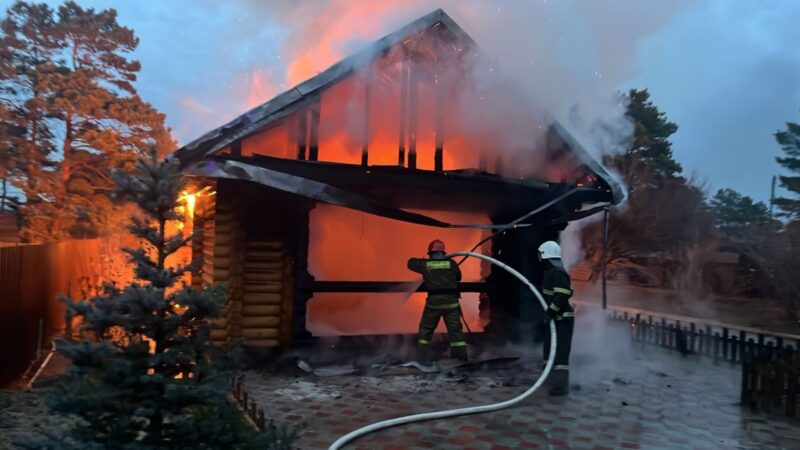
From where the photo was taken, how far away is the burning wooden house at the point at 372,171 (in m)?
7.55

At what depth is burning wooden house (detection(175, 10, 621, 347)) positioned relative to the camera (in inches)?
297

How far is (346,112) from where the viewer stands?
813 cm

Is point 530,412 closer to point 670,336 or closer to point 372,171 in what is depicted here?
point 372,171

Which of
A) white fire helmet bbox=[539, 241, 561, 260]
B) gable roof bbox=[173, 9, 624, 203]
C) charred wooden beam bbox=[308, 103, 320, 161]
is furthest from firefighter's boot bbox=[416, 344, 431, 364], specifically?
gable roof bbox=[173, 9, 624, 203]

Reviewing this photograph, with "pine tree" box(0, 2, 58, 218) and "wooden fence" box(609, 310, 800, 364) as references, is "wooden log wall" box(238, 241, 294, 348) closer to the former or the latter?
"wooden fence" box(609, 310, 800, 364)

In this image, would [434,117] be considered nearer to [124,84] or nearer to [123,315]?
[123,315]

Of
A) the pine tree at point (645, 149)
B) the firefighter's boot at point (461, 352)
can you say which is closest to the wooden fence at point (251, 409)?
the firefighter's boot at point (461, 352)

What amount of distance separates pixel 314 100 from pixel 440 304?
11.6 feet

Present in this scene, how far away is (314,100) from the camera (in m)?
7.71

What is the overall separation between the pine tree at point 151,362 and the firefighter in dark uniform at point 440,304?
5230mm

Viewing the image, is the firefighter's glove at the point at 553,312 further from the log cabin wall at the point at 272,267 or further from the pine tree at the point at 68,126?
the pine tree at the point at 68,126

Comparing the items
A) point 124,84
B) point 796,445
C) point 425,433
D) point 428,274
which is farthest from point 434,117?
point 124,84

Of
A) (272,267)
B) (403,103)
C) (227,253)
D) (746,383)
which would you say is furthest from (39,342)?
(746,383)

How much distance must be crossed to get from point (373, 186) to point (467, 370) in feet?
10.2
